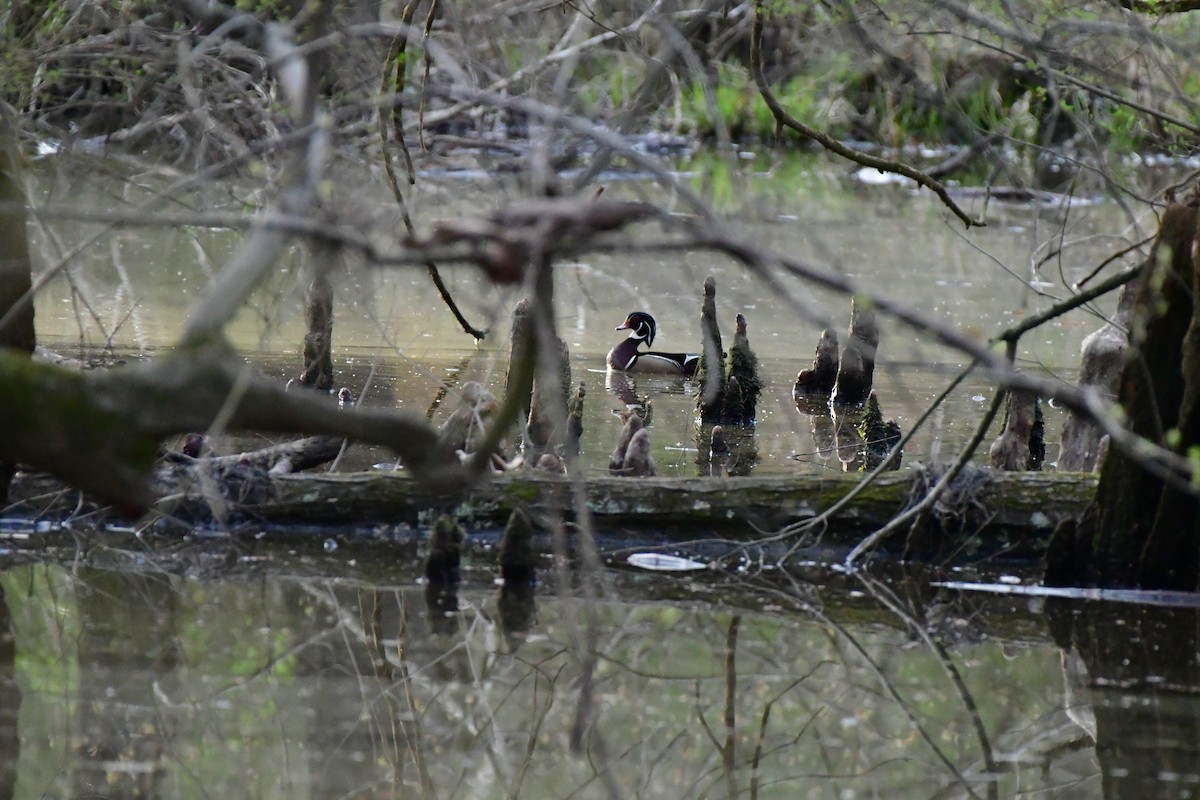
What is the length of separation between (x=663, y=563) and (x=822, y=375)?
4.49 m

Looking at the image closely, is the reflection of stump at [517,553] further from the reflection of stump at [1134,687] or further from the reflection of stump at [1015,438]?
the reflection of stump at [1015,438]

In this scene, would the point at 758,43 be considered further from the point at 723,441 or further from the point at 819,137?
the point at 723,441

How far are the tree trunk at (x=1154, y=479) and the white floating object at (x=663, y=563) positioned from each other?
1502mm

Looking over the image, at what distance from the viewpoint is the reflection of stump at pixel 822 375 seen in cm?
1068

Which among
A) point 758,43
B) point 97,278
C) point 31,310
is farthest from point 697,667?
point 97,278

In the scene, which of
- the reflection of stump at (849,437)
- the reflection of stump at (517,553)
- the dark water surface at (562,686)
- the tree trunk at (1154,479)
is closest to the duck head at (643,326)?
the reflection of stump at (849,437)

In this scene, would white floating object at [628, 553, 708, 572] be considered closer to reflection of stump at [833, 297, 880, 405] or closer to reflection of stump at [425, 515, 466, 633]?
reflection of stump at [425, 515, 466, 633]

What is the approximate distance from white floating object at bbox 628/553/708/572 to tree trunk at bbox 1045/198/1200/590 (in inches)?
59.1

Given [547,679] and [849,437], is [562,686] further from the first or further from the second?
[849,437]

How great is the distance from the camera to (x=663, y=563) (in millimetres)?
6492

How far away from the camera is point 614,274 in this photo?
51.2 ft

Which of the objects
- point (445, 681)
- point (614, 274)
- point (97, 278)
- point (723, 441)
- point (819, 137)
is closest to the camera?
point (445, 681)

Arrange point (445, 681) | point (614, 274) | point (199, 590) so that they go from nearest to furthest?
point (445, 681) → point (199, 590) → point (614, 274)

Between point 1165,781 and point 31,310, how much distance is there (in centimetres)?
453
